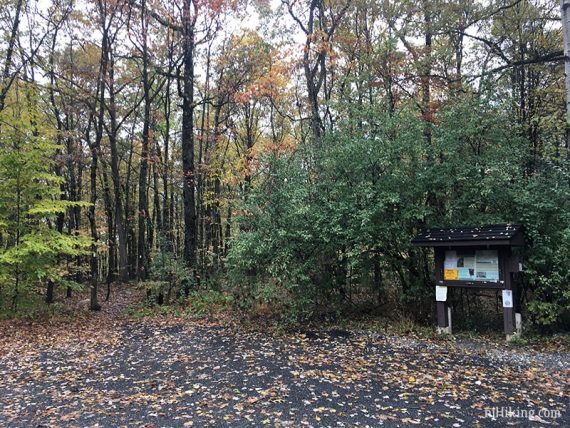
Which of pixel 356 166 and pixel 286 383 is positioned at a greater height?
pixel 356 166

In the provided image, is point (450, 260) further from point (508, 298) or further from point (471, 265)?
point (508, 298)

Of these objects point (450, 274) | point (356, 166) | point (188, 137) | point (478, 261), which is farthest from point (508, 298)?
point (188, 137)

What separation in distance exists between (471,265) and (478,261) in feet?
0.50

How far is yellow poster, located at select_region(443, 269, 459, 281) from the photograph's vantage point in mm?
7537

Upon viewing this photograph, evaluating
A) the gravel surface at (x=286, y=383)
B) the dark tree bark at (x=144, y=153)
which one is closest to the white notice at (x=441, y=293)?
the gravel surface at (x=286, y=383)

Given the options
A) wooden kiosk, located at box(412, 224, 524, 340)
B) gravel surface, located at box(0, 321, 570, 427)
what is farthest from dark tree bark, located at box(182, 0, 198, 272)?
wooden kiosk, located at box(412, 224, 524, 340)

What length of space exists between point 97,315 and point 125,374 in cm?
A: 613

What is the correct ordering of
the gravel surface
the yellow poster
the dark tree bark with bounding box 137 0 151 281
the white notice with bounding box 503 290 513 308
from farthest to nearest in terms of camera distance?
the dark tree bark with bounding box 137 0 151 281 → the yellow poster → the white notice with bounding box 503 290 513 308 → the gravel surface

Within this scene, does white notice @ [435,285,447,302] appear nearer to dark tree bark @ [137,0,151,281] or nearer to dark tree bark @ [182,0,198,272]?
dark tree bark @ [182,0,198,272]

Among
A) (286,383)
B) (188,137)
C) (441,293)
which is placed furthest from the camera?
(188,137)

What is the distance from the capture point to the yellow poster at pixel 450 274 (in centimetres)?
754

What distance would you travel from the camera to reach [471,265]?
24.3ft

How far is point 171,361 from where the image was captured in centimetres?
664

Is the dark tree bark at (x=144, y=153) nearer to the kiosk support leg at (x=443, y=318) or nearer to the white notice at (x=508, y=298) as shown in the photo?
the kiosk support leg at (x=443, y=318)
